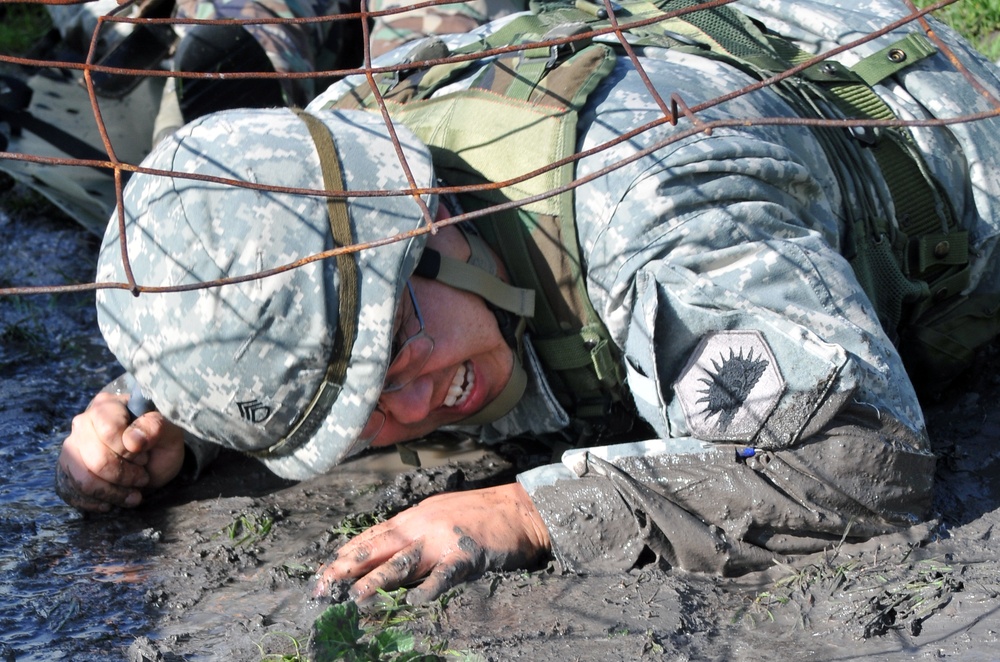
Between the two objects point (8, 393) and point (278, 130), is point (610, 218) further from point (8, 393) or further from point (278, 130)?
point (8, 393)

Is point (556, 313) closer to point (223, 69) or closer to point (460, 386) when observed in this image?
point (460, 386)

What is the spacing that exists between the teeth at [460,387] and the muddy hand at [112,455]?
2.80 ft

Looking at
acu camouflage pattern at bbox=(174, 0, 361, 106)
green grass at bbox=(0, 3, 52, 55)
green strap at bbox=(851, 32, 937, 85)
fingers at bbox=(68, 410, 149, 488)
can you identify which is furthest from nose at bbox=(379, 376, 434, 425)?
green grass at bbox=(0, 3, 52, 55)

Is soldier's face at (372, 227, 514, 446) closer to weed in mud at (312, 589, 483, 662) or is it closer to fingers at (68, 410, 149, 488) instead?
weed in mud at (312, 589, 483, 662)

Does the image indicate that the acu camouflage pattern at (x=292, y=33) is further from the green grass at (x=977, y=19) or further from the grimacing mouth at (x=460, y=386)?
the green grass at (x=977, y=19)

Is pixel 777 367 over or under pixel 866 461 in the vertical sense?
over

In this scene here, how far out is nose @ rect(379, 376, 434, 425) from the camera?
2.55 m

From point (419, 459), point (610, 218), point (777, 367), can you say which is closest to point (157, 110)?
point (419, 459)

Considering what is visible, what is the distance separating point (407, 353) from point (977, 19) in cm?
315

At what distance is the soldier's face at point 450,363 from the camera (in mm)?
2518

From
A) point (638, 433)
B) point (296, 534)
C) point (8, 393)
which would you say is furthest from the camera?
point (8, 393)

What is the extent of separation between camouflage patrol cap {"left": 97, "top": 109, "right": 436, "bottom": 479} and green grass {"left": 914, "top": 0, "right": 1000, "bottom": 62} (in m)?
2.87

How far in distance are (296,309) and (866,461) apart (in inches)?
48.0

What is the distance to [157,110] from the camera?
4730 mm
